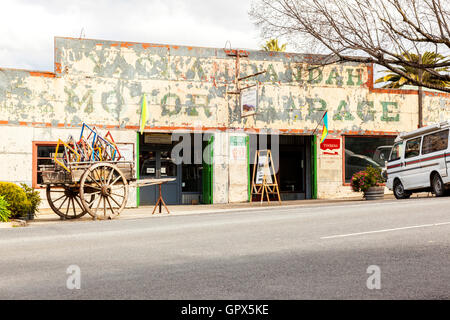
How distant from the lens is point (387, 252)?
709 cm

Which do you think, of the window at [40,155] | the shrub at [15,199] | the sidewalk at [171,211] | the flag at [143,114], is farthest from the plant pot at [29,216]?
the flag at [143,114]

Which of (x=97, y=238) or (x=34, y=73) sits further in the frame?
(x=34, y=73)

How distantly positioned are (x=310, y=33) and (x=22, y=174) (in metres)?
12.4

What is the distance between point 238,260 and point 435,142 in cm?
1342

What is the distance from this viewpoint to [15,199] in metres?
14.7

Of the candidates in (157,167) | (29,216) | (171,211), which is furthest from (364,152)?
(29,216)

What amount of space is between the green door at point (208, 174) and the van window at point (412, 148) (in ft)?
24.3

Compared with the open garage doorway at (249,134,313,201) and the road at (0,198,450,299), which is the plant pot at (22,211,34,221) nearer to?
the road at (0,198,450,299)

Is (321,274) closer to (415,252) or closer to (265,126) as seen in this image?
(415,252)

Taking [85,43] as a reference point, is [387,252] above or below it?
below

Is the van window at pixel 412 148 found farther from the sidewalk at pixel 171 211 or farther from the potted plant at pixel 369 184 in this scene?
the sidewalk at pixel 171 211

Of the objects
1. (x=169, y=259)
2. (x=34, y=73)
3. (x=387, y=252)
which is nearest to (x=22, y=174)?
(x=34, y=73)

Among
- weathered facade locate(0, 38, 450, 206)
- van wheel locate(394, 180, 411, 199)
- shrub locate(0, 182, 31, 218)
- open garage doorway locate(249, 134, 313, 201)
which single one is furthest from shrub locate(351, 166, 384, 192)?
shrub locate(0, 182, 31, 218)

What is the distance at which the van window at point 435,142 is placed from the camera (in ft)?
57.7
